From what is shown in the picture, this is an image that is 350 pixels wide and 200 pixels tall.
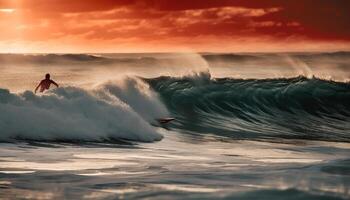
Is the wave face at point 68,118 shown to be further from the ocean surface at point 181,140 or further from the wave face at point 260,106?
the wave face at point 260,106

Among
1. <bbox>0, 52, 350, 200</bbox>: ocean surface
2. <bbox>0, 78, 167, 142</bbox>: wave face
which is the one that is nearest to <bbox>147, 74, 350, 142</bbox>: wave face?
<bbox>0, 52, 350, 200</bbox>: ocean surface

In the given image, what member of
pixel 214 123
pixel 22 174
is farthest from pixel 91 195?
pixel 214 123

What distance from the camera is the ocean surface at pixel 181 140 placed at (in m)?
9.23

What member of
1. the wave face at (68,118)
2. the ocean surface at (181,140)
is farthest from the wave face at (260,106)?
the wave face at (68,118)

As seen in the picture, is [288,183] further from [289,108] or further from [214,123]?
[289,108]

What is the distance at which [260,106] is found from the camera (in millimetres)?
28594

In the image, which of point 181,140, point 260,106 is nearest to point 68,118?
point 181,140

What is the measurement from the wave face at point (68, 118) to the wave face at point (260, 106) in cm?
353

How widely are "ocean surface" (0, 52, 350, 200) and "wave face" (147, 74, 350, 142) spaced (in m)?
0.06

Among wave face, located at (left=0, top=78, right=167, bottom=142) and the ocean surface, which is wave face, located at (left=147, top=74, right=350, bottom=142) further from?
wave face, located at (left=0, top=78, right=167, bottom=142)

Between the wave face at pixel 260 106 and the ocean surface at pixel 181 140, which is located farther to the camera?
the wave face at pixel 260 106

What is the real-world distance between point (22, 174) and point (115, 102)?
9.36 metres

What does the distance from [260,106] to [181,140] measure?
37.7 feet

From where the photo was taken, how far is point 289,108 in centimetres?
2908
